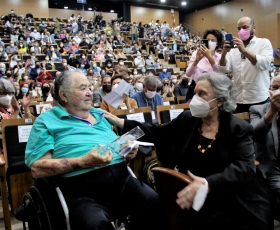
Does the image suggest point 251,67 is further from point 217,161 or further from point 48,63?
point 48,63

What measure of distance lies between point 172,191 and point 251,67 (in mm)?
1664

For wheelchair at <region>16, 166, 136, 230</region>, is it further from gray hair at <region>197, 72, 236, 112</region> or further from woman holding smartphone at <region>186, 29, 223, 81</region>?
woman holding smartphone at <region>186, 29, 223, 81</region>

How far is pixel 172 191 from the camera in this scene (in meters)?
1.20

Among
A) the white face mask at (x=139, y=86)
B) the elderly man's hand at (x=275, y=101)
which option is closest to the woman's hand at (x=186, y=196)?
the elderly man's hand at (x=275, y=101)

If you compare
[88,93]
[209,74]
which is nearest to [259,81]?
[209,74]

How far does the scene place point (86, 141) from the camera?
1604 mm

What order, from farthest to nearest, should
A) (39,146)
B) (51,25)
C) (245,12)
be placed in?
(245,12) < (51,25) < (39,146)

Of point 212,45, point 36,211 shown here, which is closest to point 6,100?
point 36,211

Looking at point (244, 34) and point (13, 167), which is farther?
point (244, 34)

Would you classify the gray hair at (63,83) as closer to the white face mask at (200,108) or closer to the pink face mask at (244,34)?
the white face mask at (200,108)

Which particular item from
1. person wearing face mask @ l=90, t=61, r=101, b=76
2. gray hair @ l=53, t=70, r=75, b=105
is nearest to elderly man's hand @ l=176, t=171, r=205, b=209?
gray hair @ l=53, t=70, r=75, b=105

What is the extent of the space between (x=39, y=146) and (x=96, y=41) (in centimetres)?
1272

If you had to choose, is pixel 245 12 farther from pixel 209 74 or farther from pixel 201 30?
pixel 209 74

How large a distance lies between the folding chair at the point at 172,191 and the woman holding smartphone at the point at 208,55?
5.49 feet
